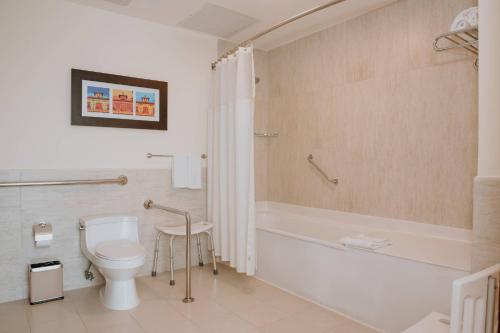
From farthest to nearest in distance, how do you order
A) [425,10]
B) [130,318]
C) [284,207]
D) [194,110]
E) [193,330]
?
[284,207]
[194,110]
[425,10]
[130,318]
[193,330]

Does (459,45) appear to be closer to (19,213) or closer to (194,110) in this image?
(194,110)

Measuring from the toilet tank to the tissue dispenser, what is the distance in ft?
0.83

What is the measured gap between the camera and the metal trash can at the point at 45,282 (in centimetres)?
261

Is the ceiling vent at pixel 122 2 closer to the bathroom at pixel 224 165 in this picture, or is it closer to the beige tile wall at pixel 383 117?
the bathroom at pixel 224 165

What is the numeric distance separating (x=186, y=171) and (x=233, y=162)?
65cm

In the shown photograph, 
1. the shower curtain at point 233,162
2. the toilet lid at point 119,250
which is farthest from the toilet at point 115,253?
the shower curtain at point 233,162

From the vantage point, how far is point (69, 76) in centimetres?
287

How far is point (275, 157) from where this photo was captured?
13.3 feet

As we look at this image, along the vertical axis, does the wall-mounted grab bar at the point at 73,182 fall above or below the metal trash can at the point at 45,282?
above

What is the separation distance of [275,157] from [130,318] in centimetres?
234

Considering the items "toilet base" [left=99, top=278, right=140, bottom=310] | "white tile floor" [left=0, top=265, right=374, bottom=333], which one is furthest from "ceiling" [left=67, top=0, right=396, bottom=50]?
"white tile floor" [left=0, top=265, right=374, bottom=333]

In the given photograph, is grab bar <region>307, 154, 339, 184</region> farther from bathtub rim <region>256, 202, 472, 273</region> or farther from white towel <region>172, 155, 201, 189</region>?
white towel <region>172, 155, 201, 189</region>

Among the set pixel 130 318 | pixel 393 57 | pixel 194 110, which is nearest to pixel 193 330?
pixel 130 318

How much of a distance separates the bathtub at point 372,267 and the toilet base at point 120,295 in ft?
3.89
